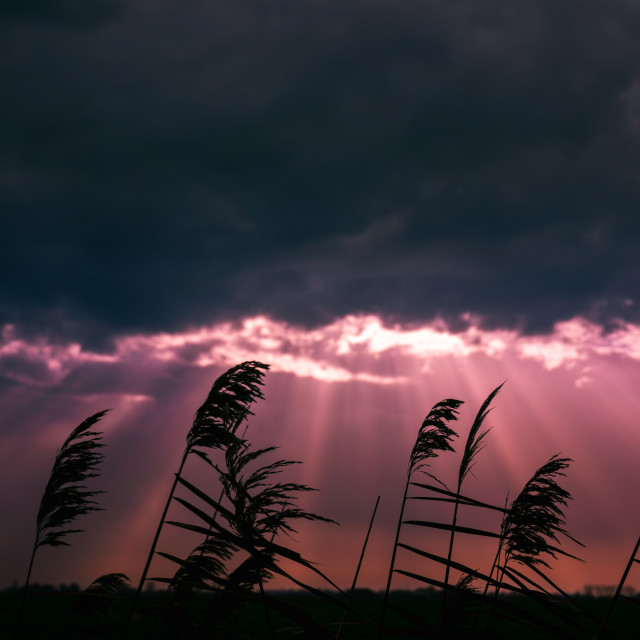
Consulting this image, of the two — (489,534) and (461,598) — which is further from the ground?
(489,534)

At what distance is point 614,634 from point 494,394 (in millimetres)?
2538

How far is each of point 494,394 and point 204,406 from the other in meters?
2.45

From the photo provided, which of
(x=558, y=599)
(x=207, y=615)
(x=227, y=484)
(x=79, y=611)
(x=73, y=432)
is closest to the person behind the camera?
(x=558, y=599)

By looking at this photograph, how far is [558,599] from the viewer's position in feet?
8.34

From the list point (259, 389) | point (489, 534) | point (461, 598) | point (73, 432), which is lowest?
point (461, 598)

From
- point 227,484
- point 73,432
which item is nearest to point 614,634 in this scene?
point 227,484

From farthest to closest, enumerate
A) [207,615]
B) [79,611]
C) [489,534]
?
[79,611] < [207,615] < [489,534]

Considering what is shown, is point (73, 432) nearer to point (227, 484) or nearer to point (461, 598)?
point (227, 484)

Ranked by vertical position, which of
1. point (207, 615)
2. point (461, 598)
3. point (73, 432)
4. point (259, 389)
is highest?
point (259, 389)

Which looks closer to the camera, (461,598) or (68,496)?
(461,598)

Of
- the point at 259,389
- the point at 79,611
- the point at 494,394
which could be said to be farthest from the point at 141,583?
the point at 79,611

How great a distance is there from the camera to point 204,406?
16.4 feet

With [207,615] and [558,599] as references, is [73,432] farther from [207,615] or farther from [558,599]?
[558,599]

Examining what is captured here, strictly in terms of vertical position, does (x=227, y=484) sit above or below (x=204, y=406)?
below
